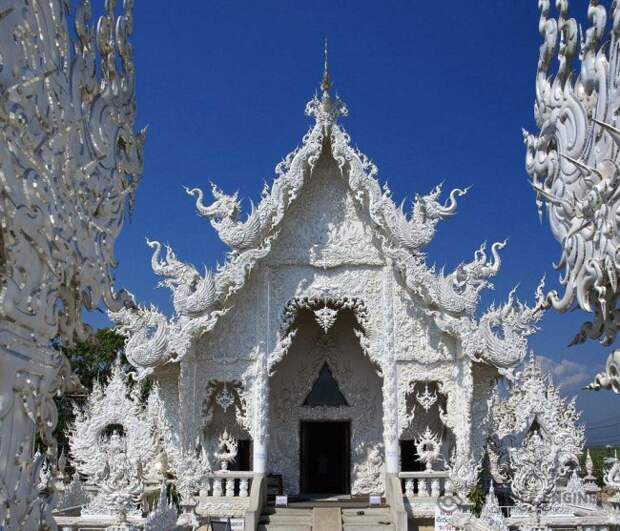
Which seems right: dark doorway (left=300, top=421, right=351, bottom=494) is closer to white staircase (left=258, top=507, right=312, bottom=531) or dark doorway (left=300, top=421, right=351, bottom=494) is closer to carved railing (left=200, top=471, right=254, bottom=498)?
carved railing (left=200, top=471, right=254, bottom=498)

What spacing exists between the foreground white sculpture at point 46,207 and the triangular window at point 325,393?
645 centimetres

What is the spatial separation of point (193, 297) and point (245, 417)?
71.5 inches

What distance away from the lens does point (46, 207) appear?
15.0 ft

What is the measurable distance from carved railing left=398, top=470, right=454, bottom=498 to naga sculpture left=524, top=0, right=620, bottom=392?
5.17m

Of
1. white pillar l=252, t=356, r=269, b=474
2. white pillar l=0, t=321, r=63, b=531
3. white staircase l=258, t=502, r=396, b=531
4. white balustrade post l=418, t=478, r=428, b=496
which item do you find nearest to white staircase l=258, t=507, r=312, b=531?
white staircase l=258, t=502, r=396, b=531

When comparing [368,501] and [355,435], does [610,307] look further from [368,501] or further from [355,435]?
[355,435]

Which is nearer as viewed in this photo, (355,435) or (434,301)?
(434,301)

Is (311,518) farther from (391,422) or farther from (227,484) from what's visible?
(391,422)

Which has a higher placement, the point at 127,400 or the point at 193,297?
A: the point at 193,297

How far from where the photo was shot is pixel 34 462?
463 cm

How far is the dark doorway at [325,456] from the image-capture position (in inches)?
464

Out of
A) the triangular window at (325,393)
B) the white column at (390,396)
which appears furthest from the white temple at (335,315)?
the triangular window at (325,393)

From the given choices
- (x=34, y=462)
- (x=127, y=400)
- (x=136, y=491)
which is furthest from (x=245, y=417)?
A: (x=34, y=462)

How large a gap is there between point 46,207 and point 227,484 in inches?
250
